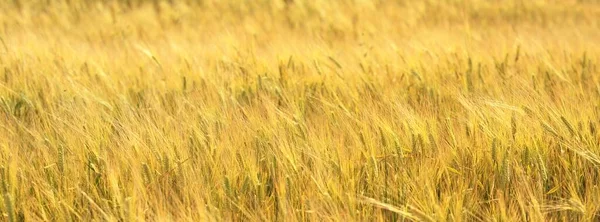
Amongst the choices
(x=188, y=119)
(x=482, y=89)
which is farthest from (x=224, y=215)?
(x=482, y=89)

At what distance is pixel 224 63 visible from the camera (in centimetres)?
280

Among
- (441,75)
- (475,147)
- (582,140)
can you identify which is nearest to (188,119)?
(475,147)

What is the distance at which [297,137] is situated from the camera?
169 cm

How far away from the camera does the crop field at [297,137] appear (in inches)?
55.0

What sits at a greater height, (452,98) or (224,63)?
(224,63)

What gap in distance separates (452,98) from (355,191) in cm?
90

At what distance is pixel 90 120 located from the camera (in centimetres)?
181

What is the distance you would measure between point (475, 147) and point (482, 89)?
908 mm

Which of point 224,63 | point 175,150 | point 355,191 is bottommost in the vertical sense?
point 355,191

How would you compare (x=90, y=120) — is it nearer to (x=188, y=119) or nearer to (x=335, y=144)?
(x=188, y=119)

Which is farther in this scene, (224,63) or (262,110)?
(224,63)

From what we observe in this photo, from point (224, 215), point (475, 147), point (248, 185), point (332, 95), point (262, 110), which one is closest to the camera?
point (224, 215)

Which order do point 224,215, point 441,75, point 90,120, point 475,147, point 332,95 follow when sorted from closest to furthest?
point 224,215, point 475,147, point 90,120, point 332,95, point 441,75

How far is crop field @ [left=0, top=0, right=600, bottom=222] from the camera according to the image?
4.58ft
